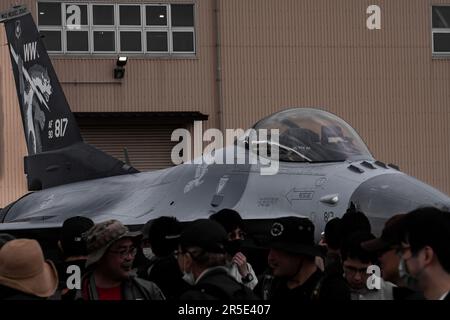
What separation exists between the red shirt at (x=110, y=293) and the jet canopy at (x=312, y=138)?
6758mm

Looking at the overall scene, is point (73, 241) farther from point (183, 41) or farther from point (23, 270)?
point (183, 41)

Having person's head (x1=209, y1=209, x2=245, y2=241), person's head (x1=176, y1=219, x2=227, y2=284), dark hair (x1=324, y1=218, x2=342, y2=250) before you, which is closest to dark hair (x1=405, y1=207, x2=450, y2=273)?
person's head (x1=176, y1=219, x2=227, y2=284)

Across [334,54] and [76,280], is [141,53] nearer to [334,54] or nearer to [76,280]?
[334,54]

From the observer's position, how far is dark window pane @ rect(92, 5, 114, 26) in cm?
2542

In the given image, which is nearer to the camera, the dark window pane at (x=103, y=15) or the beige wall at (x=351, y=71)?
the dark window pane at (x=103, y=15)

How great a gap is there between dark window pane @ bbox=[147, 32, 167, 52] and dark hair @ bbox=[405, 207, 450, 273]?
22428mm

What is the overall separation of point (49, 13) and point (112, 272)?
70.0 ft

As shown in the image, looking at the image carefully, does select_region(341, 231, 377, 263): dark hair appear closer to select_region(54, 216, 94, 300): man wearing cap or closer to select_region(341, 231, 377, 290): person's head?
select_region(341, 231, 377, 290): person's head

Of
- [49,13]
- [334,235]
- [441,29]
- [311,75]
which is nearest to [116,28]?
[49,13]

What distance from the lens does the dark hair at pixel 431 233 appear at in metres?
3.63

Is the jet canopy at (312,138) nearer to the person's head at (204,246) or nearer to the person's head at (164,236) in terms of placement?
the person's head at (164,236)

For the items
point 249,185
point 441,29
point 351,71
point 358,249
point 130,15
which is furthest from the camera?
point 441,29

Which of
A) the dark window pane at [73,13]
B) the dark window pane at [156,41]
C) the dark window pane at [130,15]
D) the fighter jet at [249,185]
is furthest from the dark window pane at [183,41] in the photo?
the fighter jet at [249,185]

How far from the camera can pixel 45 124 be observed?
18031mm
